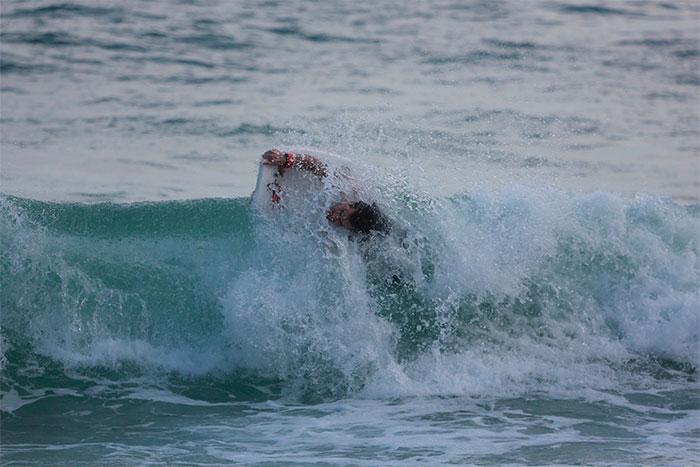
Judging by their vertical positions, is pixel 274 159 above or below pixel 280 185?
above

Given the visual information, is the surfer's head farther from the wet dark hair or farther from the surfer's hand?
the surfer's hand

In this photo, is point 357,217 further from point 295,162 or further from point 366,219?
point 295,162

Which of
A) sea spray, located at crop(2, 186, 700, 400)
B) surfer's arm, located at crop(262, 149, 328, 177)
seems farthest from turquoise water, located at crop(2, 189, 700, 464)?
surfer's arm, located at crop(262, 149, 328, 177)

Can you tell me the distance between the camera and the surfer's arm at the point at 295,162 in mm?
7023

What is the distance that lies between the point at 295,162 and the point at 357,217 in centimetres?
80

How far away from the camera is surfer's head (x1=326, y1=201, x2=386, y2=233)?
6.76m

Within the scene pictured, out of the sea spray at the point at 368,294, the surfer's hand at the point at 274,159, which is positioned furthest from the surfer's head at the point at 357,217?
the surfer's hand at the point at 274,159

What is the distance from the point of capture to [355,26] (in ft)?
56.5

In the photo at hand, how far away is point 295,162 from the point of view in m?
7.04

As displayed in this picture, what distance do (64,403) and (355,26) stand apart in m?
12.9

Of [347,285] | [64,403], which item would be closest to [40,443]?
[64,403]

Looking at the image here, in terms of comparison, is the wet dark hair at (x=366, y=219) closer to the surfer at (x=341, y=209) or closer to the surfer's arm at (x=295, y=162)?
the surfer at (x=341, y=209)

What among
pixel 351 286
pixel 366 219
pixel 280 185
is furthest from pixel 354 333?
pixel 280 185

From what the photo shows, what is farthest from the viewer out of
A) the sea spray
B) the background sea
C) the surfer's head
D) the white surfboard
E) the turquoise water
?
the white surfboard
